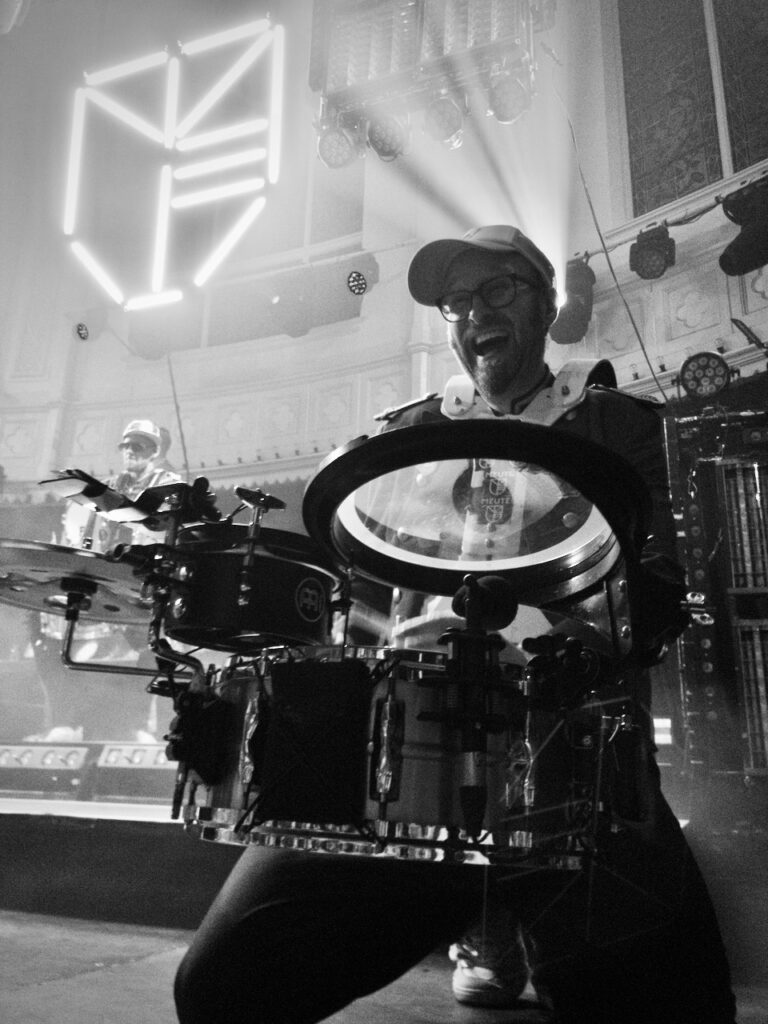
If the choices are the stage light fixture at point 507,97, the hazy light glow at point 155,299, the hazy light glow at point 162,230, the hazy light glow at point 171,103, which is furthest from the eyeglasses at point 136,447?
the stage light fixture at point 507,97

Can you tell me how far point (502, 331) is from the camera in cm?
150

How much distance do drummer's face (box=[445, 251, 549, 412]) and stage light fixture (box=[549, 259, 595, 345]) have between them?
12.4 ft

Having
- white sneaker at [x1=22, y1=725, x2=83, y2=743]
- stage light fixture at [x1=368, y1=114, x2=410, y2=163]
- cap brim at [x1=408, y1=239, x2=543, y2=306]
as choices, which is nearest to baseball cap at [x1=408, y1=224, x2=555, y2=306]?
cap brim at [x1=408, y1=239, x2=543, y2=306]

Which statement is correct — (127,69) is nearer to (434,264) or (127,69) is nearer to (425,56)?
(425,56)

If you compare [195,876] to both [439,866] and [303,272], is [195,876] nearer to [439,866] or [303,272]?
[439,866]

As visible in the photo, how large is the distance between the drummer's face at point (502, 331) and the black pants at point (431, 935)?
93cm

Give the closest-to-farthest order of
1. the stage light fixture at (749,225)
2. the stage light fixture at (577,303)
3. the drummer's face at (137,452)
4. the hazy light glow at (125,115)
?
the stage light fixture at (749,225), the drummer's face at (137,452), the stage light fixture at (577,303), the hazy light glow at (125,115)

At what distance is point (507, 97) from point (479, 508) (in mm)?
5643

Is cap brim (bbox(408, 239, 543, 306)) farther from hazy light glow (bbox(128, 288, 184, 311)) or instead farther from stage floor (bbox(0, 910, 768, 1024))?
hazy light glow (bbox(128, 288, 184, 311))

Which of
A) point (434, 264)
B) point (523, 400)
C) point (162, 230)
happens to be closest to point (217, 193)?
point (162, 230)

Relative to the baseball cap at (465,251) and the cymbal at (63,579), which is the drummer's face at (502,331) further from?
the cymbal at (63,579)

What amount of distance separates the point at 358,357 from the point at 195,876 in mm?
5232

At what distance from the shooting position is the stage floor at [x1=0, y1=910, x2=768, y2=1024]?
1.28m

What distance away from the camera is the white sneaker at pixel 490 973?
1.46 metres
